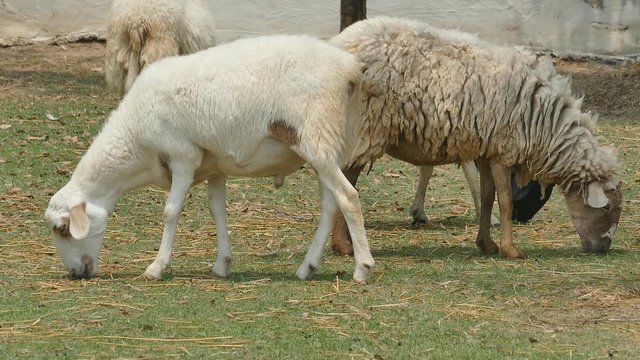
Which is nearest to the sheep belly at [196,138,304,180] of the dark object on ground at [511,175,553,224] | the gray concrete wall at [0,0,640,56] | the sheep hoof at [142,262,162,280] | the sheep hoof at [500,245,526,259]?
the sheep hoof at [142,262,162,280]

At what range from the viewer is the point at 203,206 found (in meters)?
11.0

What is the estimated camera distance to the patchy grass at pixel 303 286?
6066 mm

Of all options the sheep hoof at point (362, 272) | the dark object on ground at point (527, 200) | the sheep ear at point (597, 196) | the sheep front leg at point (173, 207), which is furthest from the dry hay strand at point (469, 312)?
the dark object on ground at point (527, 200)

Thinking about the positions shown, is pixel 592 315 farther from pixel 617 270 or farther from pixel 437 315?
pixel 617 270

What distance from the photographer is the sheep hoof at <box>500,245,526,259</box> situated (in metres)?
8.88

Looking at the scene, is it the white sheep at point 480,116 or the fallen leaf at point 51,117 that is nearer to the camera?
the white sheep at point 480,116

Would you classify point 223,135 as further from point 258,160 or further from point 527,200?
point 527,200

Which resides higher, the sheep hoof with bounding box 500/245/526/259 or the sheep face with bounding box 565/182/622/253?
the sheep face with bounding box 565/182/622/253

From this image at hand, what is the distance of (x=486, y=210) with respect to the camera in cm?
932

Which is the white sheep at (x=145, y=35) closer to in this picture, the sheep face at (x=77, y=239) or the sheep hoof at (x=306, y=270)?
the sheep face at (x=77, y=239)

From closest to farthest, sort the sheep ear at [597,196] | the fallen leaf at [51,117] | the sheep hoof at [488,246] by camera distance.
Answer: the sheep ear at [597,196] → the sheep hoof at [488,246] → the fallen leaf at [51,117]

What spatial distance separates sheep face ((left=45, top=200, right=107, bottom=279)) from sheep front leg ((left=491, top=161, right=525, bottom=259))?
2953 mm

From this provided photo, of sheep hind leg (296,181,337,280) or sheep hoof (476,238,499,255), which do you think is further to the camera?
sheep hoof (476,238,499,255)

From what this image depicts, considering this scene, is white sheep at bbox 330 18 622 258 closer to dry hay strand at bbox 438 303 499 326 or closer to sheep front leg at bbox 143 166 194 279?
sheep front leg at bbox 143 166 194 279
